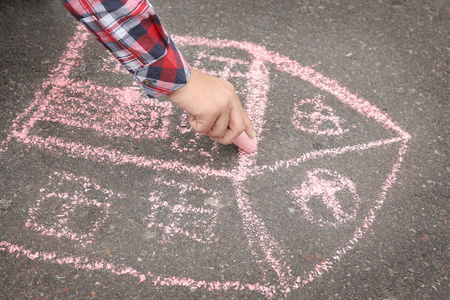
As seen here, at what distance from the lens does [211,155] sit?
2.05 meters

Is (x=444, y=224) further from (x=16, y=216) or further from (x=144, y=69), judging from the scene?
(x=16, y=216)

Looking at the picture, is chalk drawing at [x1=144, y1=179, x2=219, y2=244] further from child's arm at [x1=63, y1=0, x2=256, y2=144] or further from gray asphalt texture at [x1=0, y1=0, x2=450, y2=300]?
child's arm at [x1=63, y1=0, x2=256, y2=144]

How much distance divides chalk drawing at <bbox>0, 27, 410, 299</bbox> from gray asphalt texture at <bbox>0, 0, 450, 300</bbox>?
2 centimetres

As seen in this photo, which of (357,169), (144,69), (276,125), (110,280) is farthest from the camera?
(276,125)

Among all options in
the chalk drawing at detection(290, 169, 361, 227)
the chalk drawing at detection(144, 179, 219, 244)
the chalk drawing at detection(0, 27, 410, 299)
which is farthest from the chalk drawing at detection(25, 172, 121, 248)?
the chalk drawing at detection(290, 169, 361, 227)

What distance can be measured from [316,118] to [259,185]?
0.60 meters

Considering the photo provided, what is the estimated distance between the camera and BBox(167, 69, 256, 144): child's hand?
146 cm

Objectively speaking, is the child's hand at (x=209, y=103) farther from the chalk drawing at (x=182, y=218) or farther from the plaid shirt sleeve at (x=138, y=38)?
the chalk drawing at (x=182, y=218)

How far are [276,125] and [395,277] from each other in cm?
103

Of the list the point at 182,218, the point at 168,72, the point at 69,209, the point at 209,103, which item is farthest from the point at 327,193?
the point at 69,209

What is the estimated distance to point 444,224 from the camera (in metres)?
1.92

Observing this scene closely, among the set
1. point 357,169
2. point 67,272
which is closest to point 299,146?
point 357,169

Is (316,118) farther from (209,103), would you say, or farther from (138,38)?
(138,38)

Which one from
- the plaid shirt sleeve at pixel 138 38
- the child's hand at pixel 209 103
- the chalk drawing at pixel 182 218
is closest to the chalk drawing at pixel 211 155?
the chalk drawing at pixel 182 218
